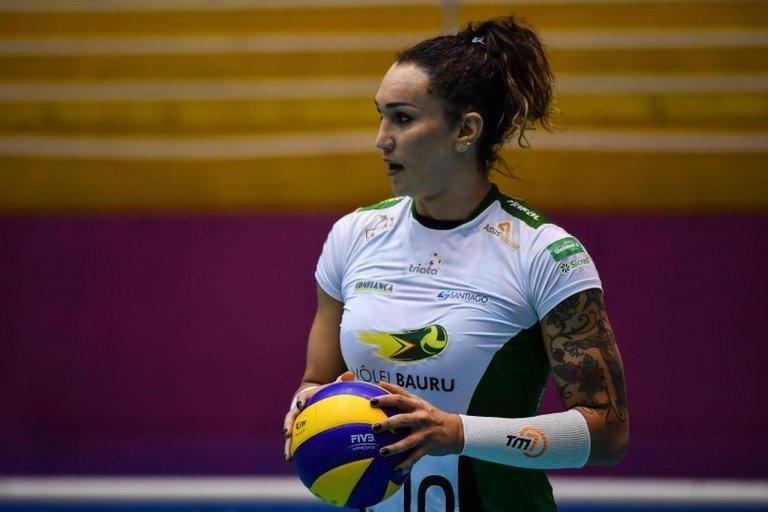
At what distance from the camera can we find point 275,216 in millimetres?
5863

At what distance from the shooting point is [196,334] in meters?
5.86

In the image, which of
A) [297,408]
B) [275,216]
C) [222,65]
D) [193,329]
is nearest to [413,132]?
[297,408]

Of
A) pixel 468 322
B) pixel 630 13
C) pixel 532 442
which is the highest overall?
pixel 630 13

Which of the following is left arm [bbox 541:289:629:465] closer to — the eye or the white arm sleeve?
the white arm sleeve

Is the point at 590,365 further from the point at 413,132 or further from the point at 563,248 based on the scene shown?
the point at 413,132

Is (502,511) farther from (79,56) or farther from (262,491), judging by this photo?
(79,56)

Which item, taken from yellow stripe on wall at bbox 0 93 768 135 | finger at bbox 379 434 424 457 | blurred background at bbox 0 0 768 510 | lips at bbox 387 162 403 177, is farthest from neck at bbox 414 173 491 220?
yellow stripe on wall at bbox 0 93 768 135

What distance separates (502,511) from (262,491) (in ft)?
9.58

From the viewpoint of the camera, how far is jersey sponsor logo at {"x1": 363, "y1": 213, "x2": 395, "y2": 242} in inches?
103

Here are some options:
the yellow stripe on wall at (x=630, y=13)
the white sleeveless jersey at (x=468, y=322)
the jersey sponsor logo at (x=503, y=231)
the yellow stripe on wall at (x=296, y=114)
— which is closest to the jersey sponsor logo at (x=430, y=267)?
the white sleeveless jersey at (x=468, y=322)

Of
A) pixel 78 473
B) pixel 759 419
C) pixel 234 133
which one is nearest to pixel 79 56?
pixel 234 133

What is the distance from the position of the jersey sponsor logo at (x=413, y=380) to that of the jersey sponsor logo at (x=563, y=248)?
332 millimetres

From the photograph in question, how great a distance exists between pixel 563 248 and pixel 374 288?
0.43m

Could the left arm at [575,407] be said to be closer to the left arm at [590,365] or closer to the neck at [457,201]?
the left arm at [590,365]
